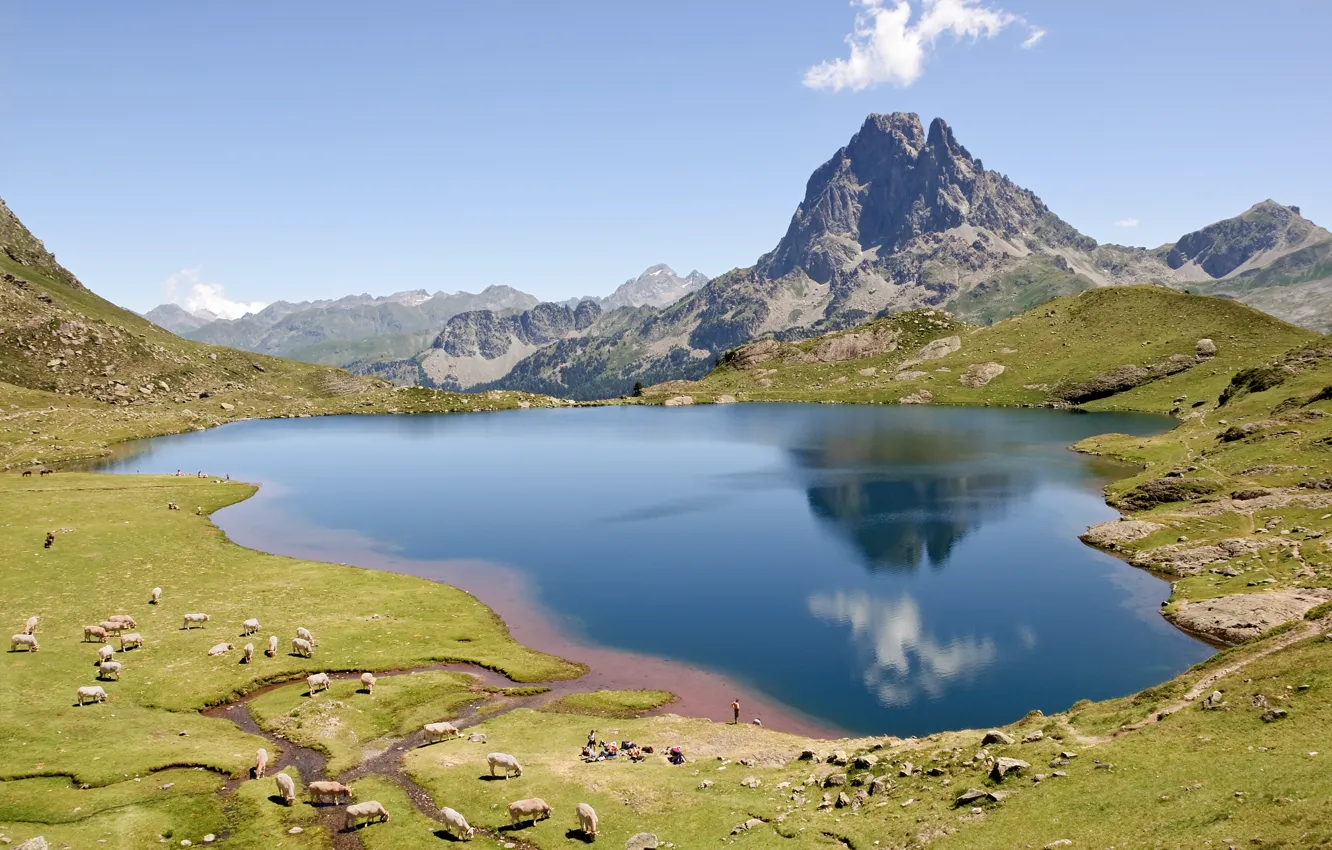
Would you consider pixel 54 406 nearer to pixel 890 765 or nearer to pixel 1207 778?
pixel 890 765

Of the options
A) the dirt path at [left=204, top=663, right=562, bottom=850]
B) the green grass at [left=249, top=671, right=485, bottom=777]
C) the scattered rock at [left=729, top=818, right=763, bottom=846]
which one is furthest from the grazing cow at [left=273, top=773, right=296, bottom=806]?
the scattered rock at [left=729, top=818, right=763, bottom=846]

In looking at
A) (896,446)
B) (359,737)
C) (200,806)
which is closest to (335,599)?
(359,737)

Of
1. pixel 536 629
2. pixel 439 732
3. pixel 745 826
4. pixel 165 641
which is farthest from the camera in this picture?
pixel 536 629

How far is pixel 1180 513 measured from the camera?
309 feet

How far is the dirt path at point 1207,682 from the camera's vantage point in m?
34.7

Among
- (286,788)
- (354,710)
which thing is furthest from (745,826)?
(354,710)

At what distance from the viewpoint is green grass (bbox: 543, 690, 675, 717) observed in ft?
170

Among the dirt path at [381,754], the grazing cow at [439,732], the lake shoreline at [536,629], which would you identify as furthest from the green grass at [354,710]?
the lake shoreline at [536,629]

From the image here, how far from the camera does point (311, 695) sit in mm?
50312

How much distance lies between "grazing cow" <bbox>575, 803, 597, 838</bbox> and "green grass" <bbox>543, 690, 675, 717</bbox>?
18386 millimetres

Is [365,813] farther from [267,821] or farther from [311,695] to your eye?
[311,695]

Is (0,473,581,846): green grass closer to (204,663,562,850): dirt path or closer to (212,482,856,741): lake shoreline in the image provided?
(204,663,562,850): dirt path

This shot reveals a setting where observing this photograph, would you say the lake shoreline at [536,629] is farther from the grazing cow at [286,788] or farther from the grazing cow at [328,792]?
the grazing cow at [286,788]

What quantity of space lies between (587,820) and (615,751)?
1005 cm
